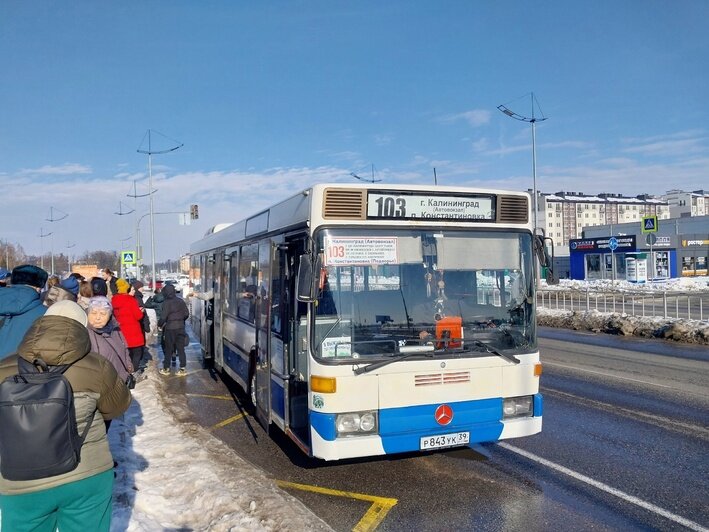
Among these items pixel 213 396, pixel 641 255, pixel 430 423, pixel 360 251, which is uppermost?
pixel 641 255

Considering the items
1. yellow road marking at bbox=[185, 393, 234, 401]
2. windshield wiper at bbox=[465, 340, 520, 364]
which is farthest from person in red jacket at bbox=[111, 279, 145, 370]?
windshield wiper at bbox=[465, 340, 520, 364]

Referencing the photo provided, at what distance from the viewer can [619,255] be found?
155ft

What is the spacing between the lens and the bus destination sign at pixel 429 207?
587cm

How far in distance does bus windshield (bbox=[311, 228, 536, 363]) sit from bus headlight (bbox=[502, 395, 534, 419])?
0.49 metres

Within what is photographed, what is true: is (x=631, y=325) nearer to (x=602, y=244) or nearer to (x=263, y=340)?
(x=263, y=340)

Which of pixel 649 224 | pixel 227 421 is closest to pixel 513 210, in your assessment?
pixel 227 421

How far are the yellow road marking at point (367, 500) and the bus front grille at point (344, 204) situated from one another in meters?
2.64

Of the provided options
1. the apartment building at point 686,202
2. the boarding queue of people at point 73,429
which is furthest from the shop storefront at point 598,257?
the apartment building at point 686,202

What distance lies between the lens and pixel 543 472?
19.9 ft

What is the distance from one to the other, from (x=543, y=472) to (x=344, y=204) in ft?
11.1

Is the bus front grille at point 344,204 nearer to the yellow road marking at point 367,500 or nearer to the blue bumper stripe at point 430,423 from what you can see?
the blue bumper stripe at point 430,423

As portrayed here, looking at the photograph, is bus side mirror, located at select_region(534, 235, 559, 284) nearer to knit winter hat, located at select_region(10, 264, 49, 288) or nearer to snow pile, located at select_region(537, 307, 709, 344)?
knit winter hat, located at select_region(10, 264, 49, 288)

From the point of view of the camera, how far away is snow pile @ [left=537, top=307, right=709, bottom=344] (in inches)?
691

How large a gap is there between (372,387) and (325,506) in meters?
1.14
